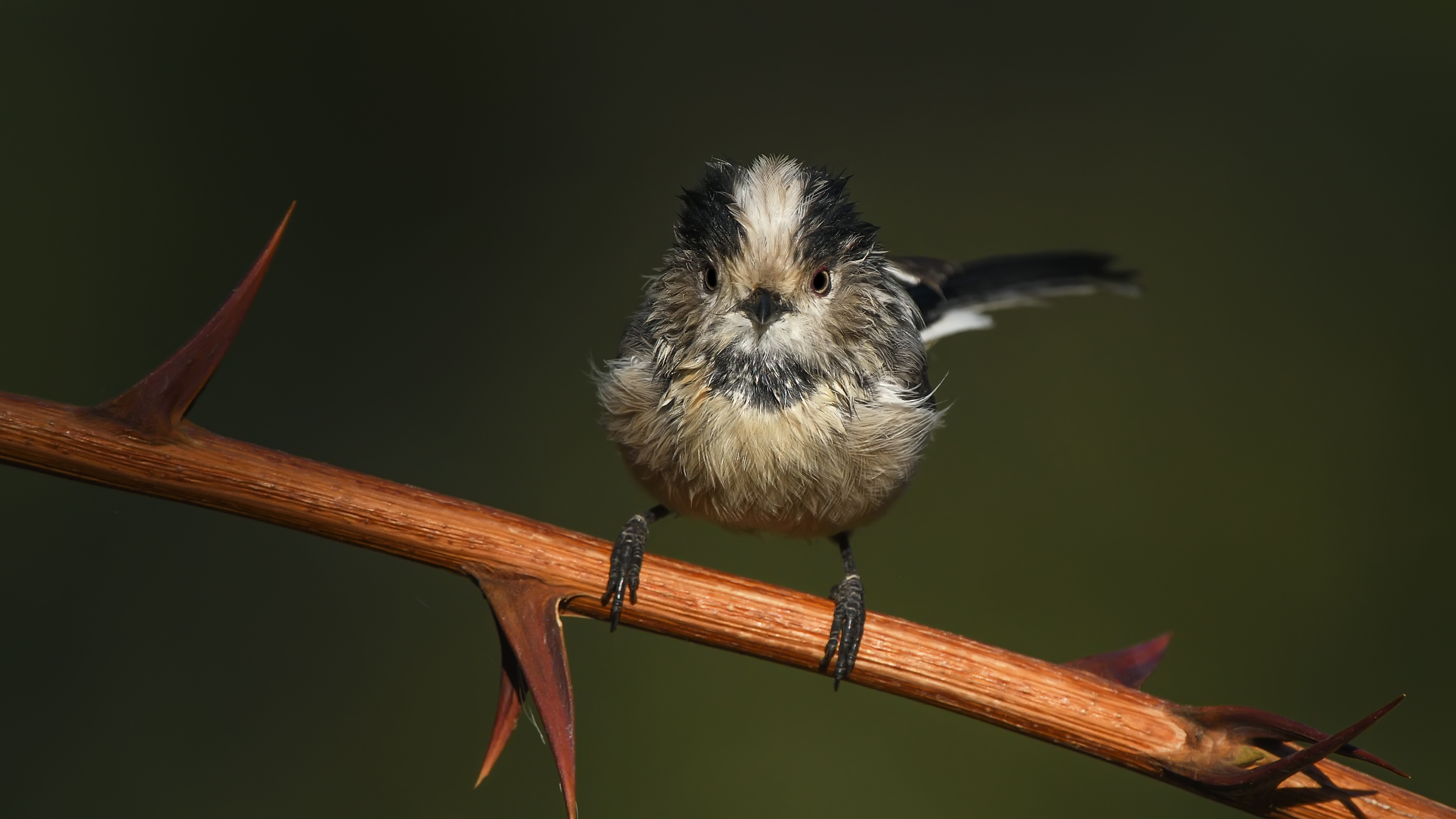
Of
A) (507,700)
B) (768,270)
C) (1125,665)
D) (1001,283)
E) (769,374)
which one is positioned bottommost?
(507,700)

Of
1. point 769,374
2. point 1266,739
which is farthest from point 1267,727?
point 769,374

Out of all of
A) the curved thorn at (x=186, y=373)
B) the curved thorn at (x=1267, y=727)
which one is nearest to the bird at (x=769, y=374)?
the curved thorn at (x=1267, y=727)

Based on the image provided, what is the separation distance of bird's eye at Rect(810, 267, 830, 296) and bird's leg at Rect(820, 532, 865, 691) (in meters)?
0.42

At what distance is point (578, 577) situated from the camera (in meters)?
1.00

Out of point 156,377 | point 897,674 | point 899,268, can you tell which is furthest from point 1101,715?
point 899,268

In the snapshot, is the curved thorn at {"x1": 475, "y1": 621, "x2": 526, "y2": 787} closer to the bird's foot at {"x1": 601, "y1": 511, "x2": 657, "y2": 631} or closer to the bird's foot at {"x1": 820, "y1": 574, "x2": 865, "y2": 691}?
the bird's foot at {"x1": 601, "y1": 511, "x2": 657, "y2": 631}

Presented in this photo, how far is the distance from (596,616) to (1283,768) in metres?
0.61

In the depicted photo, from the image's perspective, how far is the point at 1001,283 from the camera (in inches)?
85.7

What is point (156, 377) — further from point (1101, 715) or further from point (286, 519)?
point (1101, 715)

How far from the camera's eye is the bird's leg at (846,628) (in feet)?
3.56

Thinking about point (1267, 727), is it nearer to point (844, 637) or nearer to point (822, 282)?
point (844, 637)

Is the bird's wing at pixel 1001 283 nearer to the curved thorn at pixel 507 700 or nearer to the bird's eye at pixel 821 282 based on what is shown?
the bird's eye at pixel 821 282

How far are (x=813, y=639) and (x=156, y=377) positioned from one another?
648 millimetres

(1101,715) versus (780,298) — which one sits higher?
(780,298)
